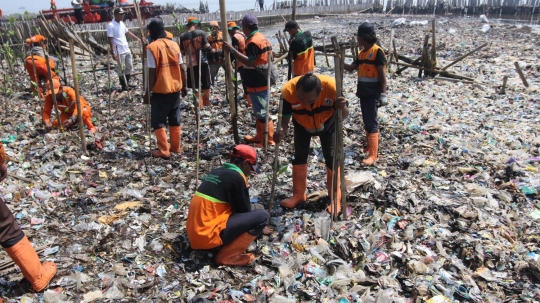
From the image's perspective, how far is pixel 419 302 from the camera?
112 inches

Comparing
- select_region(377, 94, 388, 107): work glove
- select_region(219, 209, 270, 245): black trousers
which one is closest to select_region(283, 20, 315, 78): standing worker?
select_region(377, 94, 388, 107): work glove

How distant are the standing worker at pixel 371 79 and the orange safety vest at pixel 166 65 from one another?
2.27 m

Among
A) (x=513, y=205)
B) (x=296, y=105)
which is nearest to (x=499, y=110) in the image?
(x=513, y=205)

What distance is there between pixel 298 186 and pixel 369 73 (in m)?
1.95

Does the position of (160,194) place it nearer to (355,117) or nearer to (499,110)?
(355,117)

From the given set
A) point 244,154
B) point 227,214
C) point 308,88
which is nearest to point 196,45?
point 308,88

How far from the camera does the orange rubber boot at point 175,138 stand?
5.35 m

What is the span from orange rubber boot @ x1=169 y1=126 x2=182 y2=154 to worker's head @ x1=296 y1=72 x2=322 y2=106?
2556 millimetres

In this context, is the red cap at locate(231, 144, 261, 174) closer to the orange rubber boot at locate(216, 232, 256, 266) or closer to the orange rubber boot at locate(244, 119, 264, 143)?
the orange rubber boot at locate(216, 232, 256, 266)

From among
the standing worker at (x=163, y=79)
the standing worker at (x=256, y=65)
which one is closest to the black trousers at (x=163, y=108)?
the standing worker at (x=163, y=79)

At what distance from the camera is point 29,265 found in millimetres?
2832

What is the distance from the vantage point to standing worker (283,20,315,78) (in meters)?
5.72

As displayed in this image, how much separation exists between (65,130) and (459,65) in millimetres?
10317

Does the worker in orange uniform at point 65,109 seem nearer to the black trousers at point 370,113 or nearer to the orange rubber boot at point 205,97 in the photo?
the orange rubber boot at point 205,97
